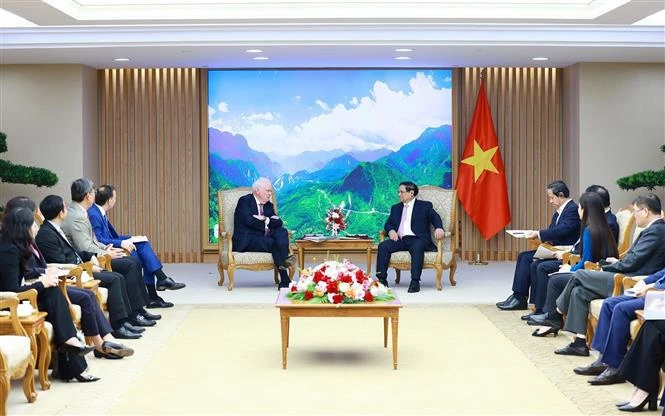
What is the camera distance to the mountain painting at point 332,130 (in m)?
16.7

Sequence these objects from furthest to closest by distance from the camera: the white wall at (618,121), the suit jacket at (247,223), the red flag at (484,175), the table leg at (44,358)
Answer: the red flag at (484,175)
the white wall at (618,121)
the suit jacket at (247,223)
the table leg at (44,358)

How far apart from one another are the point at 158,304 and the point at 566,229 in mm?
4396

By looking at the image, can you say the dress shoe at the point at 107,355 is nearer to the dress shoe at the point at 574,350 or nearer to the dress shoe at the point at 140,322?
the dress shoe at the point at 140,322

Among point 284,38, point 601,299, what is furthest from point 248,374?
point 284,38

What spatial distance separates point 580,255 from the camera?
10.1 metres

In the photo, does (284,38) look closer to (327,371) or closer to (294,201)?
(294,201)

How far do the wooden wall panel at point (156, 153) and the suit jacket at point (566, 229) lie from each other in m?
6.95

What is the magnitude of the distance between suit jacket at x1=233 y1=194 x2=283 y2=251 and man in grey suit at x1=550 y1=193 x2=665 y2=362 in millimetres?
5189

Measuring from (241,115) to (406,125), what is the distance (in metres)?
2.51

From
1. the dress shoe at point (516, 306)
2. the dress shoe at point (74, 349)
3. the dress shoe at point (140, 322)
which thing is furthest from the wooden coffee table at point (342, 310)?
the dress shoe at point (516, 306)

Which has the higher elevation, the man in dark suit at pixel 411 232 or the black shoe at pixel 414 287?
the man in dark suit at pixel 411 232

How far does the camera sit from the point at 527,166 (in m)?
16.9

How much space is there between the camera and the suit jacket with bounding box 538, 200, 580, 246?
448 inches

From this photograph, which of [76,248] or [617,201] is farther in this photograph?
[617,201]
